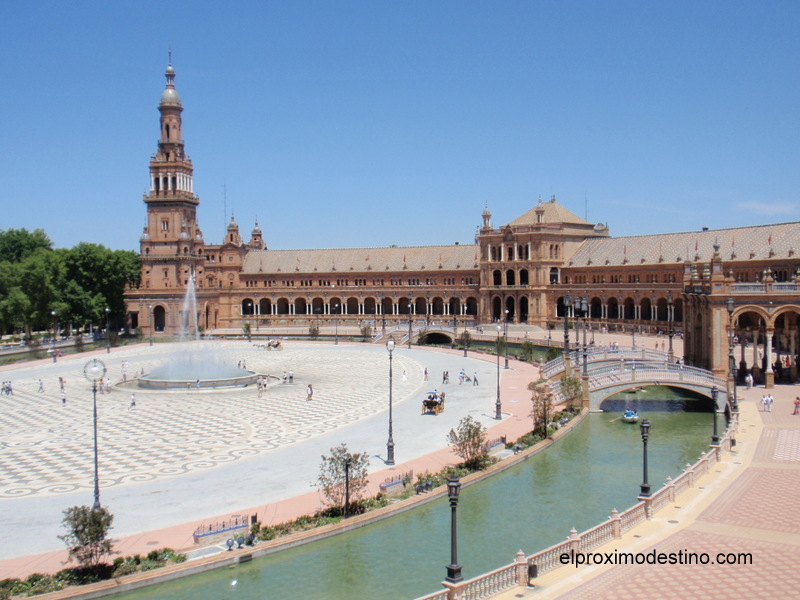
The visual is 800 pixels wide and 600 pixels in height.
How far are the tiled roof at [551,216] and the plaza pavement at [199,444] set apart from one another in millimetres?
43047

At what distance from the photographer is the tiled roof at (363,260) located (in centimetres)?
11388

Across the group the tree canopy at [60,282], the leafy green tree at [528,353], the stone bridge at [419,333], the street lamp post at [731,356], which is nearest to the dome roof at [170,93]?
the tree canopy at [60,282]

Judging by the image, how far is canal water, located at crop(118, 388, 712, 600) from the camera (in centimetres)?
2078

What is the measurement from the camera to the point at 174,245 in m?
108

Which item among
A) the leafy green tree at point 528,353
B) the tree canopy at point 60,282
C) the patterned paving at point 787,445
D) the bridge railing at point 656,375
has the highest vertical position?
the tree canopy at point 60,282

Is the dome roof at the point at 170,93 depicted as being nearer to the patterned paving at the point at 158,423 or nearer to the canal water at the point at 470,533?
the patterned paving at the point at 158,423

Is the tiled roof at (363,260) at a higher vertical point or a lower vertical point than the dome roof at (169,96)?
lower

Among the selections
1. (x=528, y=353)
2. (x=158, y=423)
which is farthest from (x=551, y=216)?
(x=158, y=423)

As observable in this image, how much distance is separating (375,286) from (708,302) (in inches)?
2787

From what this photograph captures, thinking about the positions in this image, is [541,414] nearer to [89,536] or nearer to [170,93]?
[89,536]

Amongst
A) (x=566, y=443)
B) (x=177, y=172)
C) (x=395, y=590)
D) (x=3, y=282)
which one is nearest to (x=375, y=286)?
(x=177, y=172)

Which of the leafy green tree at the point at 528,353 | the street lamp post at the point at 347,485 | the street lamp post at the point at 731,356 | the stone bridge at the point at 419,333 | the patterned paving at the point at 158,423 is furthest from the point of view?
the stone bridge at the point at 419,333

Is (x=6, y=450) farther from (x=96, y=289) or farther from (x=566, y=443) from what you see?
(x=96, y=289)

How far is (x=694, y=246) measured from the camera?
284 feet
